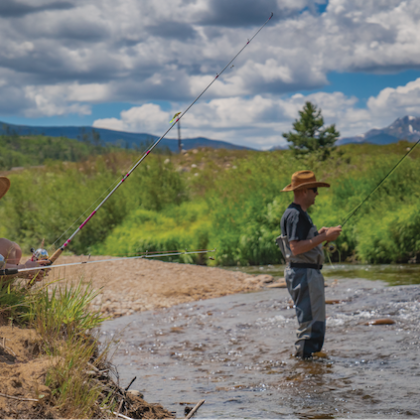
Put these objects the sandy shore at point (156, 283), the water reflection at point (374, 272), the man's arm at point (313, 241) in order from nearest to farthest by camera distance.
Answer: the man's arm at point (313, 241) → the sandy shore at point (156, 283) → the water reflection at point (374, 272)

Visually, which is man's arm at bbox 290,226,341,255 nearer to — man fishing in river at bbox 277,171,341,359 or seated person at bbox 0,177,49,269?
man fishing in river at bbox 277,171,341,359

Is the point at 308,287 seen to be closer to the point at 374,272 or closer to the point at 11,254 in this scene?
the point at 11,254

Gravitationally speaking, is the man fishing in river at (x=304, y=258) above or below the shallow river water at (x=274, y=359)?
above

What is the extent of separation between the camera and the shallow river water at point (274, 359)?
185 inches

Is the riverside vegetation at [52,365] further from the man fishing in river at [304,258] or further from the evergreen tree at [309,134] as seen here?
the evergreen tree at [309,134]

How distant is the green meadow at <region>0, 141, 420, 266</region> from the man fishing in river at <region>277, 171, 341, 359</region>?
6390 mm

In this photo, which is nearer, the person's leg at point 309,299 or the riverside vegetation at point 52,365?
the riverside vegetation at point 52,365

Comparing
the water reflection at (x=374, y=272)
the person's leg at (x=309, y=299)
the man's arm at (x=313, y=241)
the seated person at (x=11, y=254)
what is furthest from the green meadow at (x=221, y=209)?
the seated person at (x=11, y=254)

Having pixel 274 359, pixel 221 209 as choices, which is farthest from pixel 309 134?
pixel 274 359

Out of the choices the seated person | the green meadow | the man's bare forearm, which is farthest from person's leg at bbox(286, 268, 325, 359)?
the green meadow

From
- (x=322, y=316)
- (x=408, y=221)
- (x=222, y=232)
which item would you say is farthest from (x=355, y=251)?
(x=322, y=316)

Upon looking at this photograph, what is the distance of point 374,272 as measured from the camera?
1294 centimetres

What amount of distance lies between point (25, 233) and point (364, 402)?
857 inches

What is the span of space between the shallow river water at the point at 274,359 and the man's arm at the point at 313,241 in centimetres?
133
